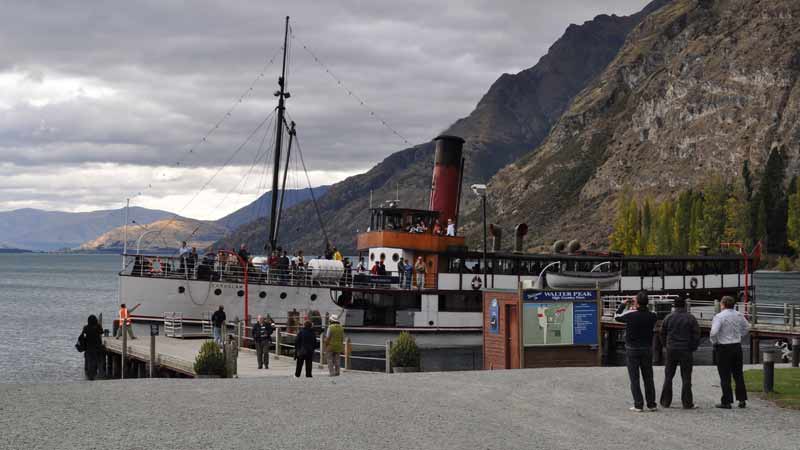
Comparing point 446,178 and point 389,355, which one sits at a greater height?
point 446,178

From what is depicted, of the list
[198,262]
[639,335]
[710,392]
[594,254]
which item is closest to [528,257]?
[594,254]

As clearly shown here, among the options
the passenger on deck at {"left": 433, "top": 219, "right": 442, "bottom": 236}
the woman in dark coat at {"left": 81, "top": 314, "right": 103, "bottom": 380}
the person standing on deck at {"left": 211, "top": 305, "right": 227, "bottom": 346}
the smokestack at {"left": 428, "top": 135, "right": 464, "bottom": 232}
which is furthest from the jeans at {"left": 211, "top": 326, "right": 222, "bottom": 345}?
the smokestack at {"left": 428, "top": 135, "right": 464, "bottom": 232}

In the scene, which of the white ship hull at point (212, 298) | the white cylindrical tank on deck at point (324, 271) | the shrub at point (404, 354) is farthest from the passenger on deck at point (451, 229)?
the shrub at point (404, 354)

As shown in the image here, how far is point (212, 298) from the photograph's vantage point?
43406mm

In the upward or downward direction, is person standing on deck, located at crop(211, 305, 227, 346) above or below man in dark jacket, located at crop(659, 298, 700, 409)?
below

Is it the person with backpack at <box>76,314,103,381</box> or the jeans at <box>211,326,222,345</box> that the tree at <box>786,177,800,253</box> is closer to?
the jeans at <box>211,326,222,345</box>

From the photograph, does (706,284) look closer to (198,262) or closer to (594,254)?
(594,254)

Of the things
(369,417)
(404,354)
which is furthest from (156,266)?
(369,417)

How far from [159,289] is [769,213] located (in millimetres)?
133361

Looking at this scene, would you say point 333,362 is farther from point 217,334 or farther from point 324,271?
point 324,271

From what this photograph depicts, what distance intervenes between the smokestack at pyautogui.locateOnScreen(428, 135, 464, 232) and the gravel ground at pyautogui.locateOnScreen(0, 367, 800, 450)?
2922cm

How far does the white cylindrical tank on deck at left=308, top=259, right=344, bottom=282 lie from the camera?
1773 inches

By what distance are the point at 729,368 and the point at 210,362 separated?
15575mm

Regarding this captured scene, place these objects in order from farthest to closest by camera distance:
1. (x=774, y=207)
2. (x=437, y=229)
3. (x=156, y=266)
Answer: (x=774, y=207)
(x=437, y=229)
(x=156, y=266)
